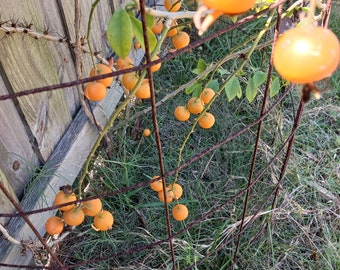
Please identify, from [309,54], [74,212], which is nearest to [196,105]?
[74,212]

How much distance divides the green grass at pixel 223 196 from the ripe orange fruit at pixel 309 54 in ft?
3.03

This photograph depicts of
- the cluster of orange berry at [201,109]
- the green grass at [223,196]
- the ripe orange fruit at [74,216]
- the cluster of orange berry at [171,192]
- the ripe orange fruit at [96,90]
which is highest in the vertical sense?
the ripe orange fruit at [96,90]

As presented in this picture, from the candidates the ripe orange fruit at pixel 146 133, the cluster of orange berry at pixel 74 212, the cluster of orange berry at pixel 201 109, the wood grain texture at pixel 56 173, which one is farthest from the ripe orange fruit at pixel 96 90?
the ripe orange fruit at pixel 146 133

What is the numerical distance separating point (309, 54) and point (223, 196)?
49.0 inches

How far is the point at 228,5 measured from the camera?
383mm

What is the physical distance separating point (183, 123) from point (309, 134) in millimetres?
525

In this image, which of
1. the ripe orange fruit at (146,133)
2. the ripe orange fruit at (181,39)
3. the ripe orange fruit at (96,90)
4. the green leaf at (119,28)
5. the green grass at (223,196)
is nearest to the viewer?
the green leaf at (119,28)

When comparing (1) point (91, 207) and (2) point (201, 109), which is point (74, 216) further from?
(2) point (201, 109)

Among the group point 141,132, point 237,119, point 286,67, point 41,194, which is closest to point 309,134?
point 237,119

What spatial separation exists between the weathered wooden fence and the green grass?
0.19 meters

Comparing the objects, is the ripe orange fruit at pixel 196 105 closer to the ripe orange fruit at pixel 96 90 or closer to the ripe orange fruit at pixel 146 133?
the ripe orange fruit at pixel 96 90

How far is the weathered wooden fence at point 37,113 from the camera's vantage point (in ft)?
3.76

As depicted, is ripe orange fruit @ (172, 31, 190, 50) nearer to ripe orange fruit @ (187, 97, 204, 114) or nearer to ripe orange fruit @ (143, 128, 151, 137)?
ripe orange fruit @ (187, 97, 204, 114)

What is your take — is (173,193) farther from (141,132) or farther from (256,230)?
(141,132)
